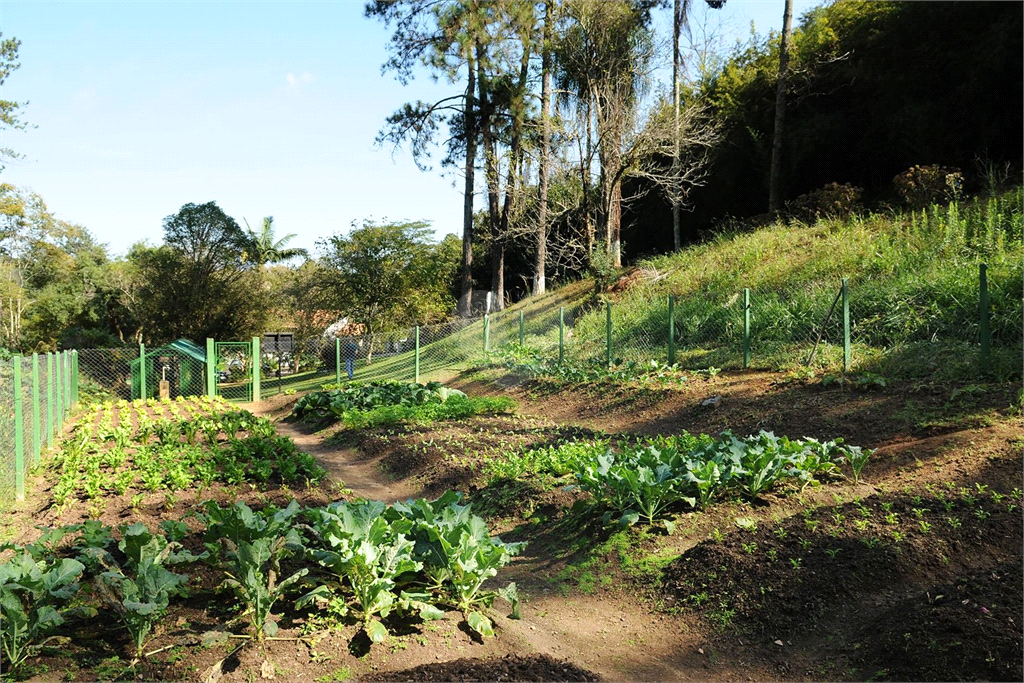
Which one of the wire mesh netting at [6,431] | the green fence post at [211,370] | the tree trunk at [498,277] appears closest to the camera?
the wire mesh netting at [6,431]

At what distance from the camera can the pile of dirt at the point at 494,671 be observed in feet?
9.93

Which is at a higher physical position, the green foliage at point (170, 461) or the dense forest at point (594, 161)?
the dense forest at point (594, 161)

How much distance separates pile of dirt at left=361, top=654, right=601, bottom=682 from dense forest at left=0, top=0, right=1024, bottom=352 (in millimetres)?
14040

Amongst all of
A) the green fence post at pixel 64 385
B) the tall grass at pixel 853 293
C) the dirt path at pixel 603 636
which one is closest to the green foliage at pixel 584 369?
the tall grass at pixel 853 293

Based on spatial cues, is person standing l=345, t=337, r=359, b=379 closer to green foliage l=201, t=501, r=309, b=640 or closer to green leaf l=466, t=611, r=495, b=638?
green foliage l=201, t=501, r=309, b=640

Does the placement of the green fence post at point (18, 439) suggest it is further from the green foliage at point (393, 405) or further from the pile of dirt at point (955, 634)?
the pile of dirt at point (955, 634)

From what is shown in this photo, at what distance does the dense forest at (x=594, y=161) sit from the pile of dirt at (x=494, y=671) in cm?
1404

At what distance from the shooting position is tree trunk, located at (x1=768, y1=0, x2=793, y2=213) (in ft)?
62.6

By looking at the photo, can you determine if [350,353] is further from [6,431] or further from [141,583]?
[141,583]

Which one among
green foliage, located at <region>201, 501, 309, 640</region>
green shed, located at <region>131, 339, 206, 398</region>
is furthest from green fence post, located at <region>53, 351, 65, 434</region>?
green shed, located at <region>131, 339, 206, 398</region>

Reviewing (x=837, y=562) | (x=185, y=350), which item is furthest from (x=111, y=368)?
(x=837, y=562)

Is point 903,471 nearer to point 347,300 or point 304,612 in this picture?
point 304,612

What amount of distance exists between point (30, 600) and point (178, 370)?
756 inches

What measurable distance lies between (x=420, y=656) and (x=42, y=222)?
34.1 metres
